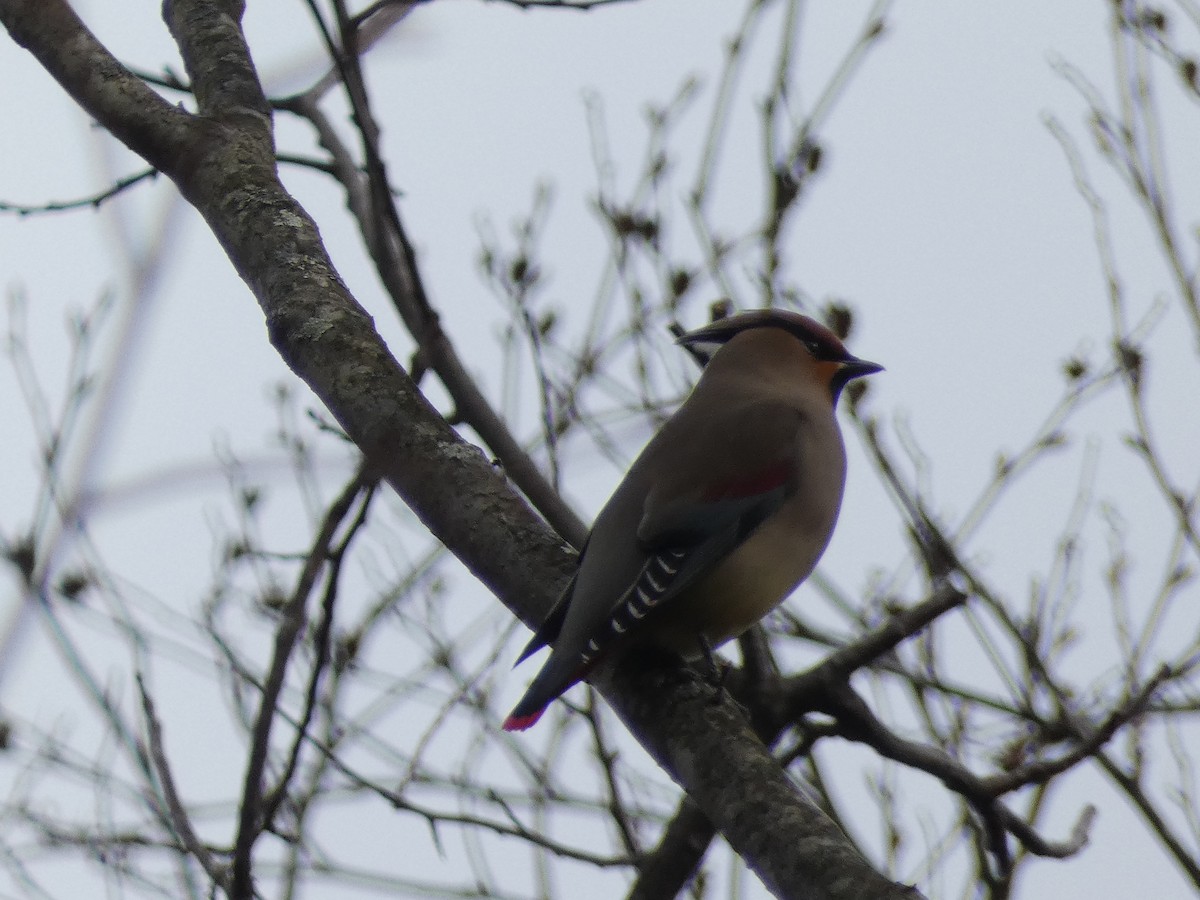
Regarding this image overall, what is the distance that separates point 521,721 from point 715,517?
2.52ft

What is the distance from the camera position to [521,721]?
3027 mm

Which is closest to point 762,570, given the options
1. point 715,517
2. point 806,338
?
point 715,517

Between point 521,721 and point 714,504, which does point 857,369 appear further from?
point 521,721

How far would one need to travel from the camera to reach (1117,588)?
4762mm

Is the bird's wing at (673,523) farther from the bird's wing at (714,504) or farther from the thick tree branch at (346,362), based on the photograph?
the thick tree branch at (346,362)

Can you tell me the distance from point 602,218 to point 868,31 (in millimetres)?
1086

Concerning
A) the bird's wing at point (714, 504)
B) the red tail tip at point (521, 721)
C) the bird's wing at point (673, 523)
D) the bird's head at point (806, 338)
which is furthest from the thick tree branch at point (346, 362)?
the bird's head at point (806, 338)

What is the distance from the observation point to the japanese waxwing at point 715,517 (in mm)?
3000

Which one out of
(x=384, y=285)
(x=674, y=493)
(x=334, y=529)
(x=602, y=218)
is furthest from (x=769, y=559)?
(x=602, y=218)

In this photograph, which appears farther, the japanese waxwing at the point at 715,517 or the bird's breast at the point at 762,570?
the bird's breast at the point at 762,570

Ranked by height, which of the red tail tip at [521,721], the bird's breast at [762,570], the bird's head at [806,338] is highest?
the bird's head at [806,338]

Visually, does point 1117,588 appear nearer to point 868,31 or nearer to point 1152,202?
point 1152,202

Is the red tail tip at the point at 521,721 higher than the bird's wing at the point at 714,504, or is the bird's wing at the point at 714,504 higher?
the bird's wing at the point at 714,504

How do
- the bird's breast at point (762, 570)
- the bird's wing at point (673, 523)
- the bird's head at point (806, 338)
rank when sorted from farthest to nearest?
the bird's head at point (806, 338)
the bird's breast at point (762, 570)
the bird's wing at point (673, 523)
